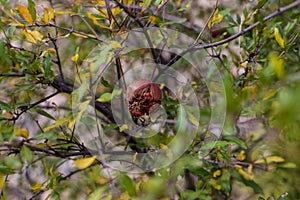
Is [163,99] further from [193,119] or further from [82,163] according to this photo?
[82,163]

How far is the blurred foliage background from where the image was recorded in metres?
0.62

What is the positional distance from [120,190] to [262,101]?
0.46m

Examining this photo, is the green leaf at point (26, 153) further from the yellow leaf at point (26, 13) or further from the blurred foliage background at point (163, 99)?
the yellow leaf at point (26, 13)

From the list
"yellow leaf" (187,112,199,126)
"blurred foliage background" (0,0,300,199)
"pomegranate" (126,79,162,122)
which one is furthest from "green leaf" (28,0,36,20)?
"yellow leaf" (187,112,199,126)

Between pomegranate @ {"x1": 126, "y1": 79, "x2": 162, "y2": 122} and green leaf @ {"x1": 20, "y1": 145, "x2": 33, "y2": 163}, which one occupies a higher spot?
pomegranate @ {"x1": 126, "y1": 79, "x2": 162, "y2": 122}

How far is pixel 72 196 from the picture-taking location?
3.47ft

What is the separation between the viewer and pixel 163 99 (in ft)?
2.59

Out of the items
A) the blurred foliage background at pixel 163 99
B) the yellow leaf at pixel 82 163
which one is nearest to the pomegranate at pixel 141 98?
the blurred foliage background at pixel 163 99

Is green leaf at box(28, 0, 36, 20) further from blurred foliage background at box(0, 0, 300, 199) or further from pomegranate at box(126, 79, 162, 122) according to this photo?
pomegranate at box(126, 79, 162, 122)

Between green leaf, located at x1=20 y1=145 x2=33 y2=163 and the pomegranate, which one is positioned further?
the pomegranate

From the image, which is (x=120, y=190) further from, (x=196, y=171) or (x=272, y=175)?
(x=272, y=175)

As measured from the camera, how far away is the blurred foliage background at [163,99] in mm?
617

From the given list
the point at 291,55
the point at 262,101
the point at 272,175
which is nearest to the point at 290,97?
the point at 262,101

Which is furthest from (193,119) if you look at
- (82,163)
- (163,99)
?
(82,163)
